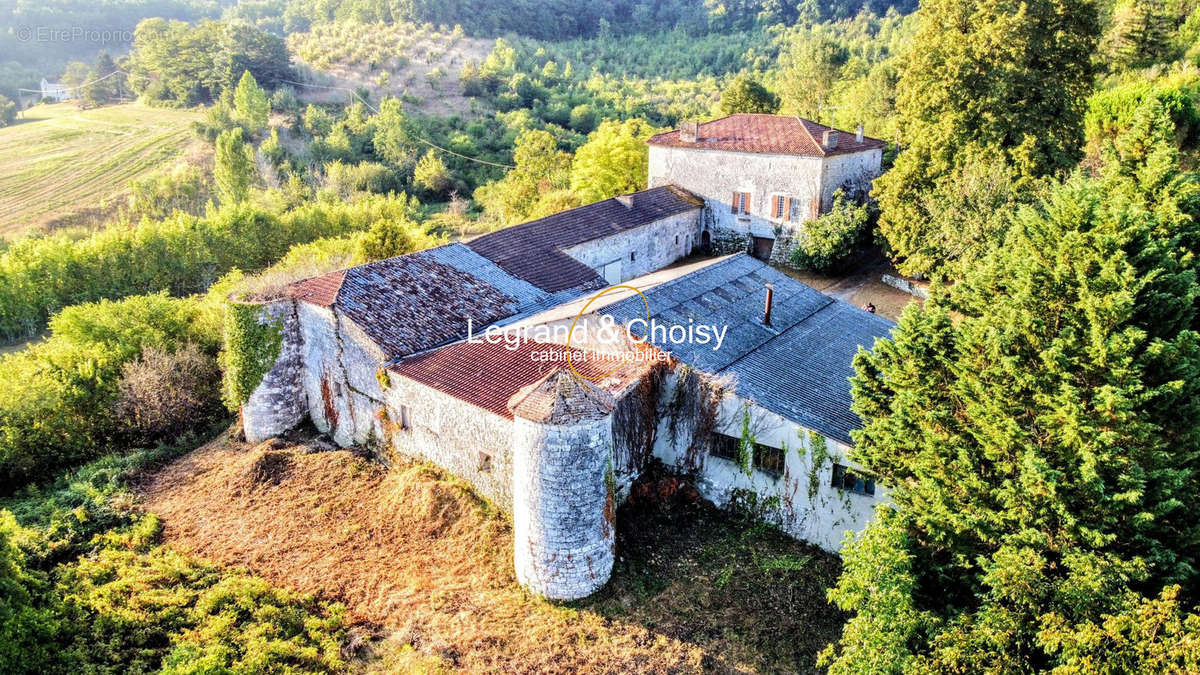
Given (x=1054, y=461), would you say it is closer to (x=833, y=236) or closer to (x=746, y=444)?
(x=746, y=444)

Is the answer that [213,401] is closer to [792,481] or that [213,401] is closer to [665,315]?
[665,315]

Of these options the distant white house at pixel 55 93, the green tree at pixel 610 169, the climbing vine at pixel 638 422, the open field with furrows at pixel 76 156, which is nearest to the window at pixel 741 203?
the green tree at pixel 610 169

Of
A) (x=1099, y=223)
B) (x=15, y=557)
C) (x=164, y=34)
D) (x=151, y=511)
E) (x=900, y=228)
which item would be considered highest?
(x=164, y=34)

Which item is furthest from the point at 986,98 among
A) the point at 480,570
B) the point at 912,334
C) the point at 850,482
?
the point at 480,570

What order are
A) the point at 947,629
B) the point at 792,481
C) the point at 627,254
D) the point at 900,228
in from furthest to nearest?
the point at 627,254 → the point at 900,228 → the point at 792,481 → the point at 947,629

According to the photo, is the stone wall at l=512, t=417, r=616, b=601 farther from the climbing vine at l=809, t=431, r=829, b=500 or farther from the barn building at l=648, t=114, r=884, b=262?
the barn building at l=648, t=114, r=884, b=262

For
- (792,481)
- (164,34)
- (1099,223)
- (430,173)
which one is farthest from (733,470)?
(164,34)
